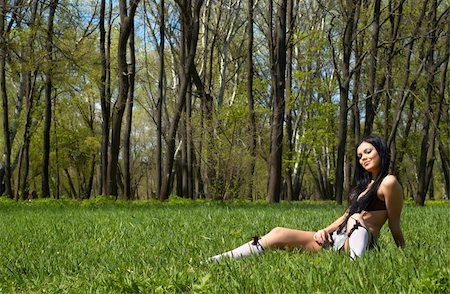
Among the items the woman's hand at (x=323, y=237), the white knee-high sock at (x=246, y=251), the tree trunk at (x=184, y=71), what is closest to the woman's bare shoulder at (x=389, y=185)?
the woman's hand at (x=323, y=237)

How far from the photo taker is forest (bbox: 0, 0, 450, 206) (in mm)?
19969

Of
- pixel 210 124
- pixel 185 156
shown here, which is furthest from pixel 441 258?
pixel 185 156

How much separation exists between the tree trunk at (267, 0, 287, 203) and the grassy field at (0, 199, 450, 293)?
11.3 m

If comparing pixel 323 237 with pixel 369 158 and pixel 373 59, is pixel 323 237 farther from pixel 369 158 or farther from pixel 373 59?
pixel 373 59

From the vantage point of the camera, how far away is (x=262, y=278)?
13.1 feet

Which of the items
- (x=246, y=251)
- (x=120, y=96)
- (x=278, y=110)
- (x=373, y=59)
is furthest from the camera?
(x=373, y=59)

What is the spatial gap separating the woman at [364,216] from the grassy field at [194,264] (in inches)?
7.9

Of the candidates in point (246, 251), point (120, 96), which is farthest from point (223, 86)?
point (246, 251)

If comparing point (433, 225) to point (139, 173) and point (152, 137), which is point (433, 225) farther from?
point (139, 173)

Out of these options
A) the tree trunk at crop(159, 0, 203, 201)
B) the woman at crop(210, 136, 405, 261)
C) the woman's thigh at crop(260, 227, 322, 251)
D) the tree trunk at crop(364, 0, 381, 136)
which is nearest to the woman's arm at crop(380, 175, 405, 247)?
the woman at crop(210, 136, 405, 261)

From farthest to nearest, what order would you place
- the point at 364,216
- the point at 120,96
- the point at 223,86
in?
the point at 223,86 → the point at 120,96 → the point at 364,216

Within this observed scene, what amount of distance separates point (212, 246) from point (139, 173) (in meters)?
61.3

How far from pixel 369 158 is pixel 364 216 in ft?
1.76

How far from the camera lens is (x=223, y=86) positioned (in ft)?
110
